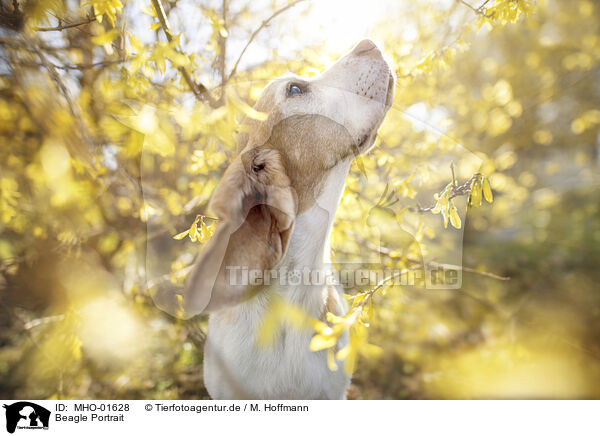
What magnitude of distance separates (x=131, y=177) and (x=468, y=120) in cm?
249


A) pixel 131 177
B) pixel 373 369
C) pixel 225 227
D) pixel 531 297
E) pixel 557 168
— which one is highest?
pixel 557 168

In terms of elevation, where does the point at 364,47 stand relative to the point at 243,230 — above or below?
above

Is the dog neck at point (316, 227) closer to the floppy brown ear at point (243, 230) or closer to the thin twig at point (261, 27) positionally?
the floppy brown ear at point (243, 230)

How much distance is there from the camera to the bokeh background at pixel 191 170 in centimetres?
137

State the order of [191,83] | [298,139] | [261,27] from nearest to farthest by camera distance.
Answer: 1. [298,139]
2. [191,83]
3. [261,27]

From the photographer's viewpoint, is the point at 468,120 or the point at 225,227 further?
the point at 468,120

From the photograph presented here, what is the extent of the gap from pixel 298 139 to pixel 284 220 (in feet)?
1.05

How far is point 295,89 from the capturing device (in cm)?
128
